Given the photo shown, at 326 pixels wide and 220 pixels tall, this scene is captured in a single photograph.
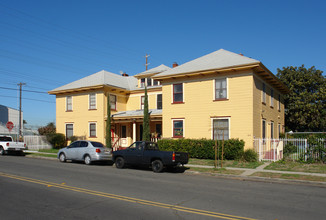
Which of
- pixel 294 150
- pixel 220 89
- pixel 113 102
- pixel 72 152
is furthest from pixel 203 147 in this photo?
pixel 113 102

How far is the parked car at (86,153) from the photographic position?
59.3 ft

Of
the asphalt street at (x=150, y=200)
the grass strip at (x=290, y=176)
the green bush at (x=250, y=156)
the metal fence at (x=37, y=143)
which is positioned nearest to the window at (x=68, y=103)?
the metal fence at (x=37, y=143)

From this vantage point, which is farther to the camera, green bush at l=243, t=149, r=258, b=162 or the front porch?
the front porch

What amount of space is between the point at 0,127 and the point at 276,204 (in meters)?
61.4

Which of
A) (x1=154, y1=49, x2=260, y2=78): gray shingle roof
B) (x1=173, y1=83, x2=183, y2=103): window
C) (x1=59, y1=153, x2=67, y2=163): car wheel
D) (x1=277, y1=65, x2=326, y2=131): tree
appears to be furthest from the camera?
(x1=277, y1=65, x2=326, y2=131): tree

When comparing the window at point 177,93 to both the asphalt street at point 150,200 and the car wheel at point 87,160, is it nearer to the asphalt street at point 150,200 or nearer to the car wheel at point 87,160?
the car wheel at point 87,160

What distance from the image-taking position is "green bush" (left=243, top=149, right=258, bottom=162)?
58.7 ft

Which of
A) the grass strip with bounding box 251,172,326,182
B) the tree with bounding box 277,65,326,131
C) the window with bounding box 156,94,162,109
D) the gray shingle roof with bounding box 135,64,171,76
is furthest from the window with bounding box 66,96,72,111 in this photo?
the tree with bounding box 277,65,326,131

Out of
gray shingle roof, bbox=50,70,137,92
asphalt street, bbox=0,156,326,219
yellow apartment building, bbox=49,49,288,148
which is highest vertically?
gray shingle roof, bbox=50,70,137,92

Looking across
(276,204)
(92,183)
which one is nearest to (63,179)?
(92,183)

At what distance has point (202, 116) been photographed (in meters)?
21.3

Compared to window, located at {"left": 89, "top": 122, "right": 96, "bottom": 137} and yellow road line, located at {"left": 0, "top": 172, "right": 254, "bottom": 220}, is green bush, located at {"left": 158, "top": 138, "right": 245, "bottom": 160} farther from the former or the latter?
yellow road line, located at {"left": 0, "top": 172, "right": 254, "bottom": 220}

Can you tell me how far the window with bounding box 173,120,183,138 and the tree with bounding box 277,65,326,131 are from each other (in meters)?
19.6

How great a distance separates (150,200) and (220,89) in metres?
14.0
